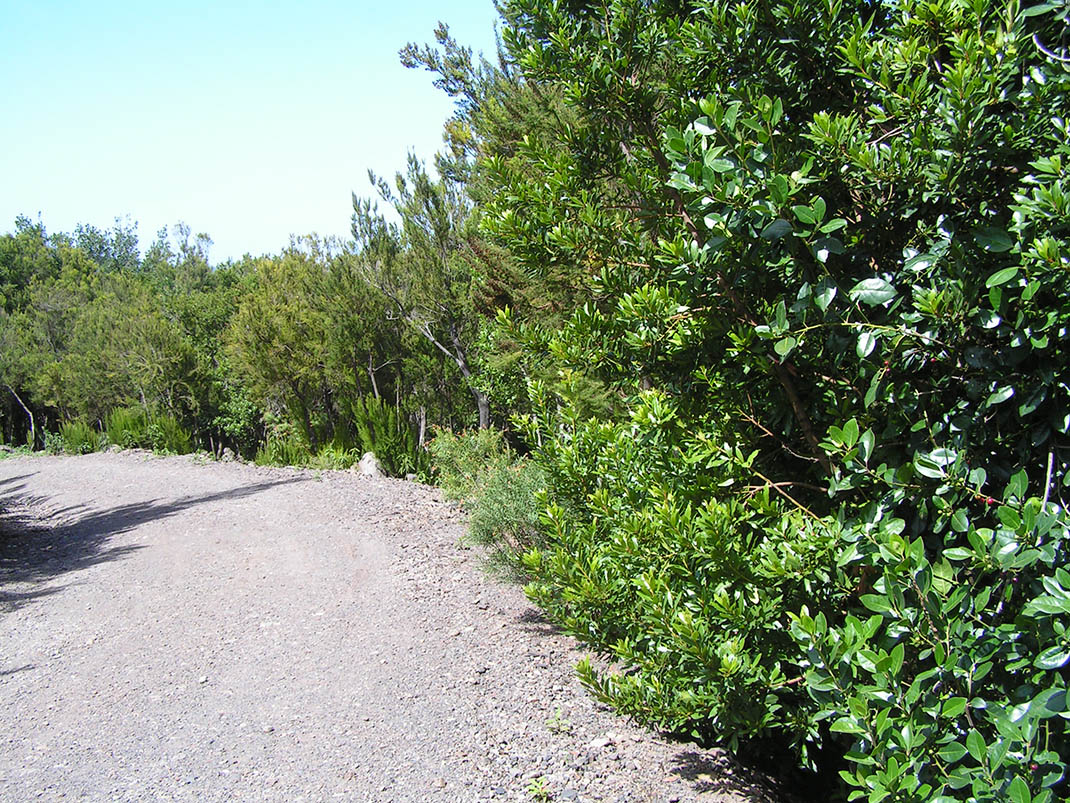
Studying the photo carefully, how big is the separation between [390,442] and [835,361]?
12.4m

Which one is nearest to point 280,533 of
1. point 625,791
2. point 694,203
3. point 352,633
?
point 352,633

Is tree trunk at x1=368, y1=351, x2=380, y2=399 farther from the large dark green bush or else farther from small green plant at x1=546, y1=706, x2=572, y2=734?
the large dark green bush

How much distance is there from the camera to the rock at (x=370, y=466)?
13.4m

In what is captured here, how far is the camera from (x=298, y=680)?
4.51 metres

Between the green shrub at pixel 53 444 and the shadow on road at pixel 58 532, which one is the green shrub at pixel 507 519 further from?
the green shrub at pixel 53 444

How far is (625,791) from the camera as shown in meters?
3.13

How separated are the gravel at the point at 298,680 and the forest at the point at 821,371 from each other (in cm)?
72

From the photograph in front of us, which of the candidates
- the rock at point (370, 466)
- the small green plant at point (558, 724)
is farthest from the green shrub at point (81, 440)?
the small green plant at point (558, 724)

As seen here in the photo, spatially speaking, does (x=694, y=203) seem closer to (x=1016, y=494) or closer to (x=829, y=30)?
(x=829, y=30)

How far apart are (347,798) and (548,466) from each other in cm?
167

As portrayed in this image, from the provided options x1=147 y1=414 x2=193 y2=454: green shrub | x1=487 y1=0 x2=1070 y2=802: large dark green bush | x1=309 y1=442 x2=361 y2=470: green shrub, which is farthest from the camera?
x1=147 y1=414 x2=193 y2=454: green shrub

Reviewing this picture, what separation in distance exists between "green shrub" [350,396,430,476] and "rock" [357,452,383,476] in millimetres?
179

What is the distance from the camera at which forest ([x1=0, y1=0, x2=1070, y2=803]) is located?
5.80ft

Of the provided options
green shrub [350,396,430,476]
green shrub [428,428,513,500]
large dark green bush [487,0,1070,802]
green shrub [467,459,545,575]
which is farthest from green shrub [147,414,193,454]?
large dark green bush [487,0,1070,802]
